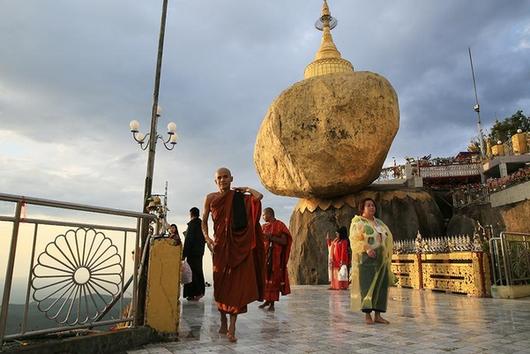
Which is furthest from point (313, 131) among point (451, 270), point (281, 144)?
point (451, 270)

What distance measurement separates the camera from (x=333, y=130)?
1448cm

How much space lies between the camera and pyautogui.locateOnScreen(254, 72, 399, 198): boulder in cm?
1440

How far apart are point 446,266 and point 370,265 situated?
502 centimetres

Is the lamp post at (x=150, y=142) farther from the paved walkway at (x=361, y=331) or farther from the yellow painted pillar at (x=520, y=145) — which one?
the yellow painted pillar at (x=520, y=145)

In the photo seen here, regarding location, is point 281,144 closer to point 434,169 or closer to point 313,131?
point 313,131

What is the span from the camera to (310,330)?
165 inches

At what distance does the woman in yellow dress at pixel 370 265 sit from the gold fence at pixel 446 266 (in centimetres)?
411

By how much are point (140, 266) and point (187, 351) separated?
3.42 ft

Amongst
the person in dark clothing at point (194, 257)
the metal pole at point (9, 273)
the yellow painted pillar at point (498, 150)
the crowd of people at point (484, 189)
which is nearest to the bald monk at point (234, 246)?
the metal pole at point (9, 273)

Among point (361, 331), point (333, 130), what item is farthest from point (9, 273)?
point (333, 130)

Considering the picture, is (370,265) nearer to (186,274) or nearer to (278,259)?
(278,259)

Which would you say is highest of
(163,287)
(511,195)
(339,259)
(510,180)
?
(510,180)

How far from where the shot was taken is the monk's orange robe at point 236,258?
389 cm

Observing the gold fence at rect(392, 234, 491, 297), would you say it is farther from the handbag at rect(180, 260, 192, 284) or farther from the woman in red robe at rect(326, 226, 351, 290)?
the handbag at rect(180, 260, 192, 284)
